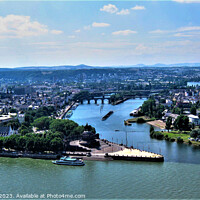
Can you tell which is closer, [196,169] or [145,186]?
[145,186]

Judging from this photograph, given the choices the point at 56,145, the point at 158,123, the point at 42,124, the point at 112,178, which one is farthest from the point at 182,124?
the point at 112,178

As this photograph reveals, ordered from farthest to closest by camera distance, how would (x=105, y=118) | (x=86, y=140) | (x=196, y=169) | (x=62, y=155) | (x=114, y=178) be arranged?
(x=105, y=118)
(x=86, y=140)
(x=62, y=155)
(x=196, y=169)
(x=114, y=178)

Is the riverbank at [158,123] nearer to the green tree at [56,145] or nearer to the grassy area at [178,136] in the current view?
the grassy area at [178,136]

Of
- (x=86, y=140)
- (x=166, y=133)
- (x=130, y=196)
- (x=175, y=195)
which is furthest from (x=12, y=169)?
(x=166, y=133)

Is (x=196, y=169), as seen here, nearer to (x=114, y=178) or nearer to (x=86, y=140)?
(x=114, y=178)

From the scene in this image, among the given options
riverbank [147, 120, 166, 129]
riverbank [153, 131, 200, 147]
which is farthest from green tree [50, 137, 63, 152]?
riverbank [147, 120, 166, 129]

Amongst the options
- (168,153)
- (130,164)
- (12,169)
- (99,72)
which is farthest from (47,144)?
(99,72)

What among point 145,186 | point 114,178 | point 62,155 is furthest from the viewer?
point 62,155

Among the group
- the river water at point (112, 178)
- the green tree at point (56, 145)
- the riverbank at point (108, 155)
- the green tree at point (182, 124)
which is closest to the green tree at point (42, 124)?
the riverbank at point (108, 155)
